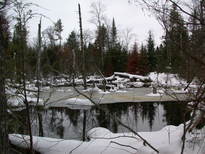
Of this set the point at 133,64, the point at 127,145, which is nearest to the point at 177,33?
the point at 127,145

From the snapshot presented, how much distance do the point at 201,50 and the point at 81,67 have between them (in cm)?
174

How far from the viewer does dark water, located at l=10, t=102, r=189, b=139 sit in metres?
8.40

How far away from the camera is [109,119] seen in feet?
33.6

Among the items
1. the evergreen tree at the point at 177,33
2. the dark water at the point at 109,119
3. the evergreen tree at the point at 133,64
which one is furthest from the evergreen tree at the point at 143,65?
the evergreen tree at the point at 177,33

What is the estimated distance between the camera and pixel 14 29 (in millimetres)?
3504

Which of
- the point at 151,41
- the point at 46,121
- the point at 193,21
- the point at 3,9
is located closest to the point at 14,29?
the point at 3,9

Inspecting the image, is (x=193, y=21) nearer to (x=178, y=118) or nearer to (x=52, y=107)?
(x=178, y=118)

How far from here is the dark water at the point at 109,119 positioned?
8398 mm

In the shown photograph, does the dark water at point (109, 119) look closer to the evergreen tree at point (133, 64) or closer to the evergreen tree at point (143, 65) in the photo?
the evergreen tree at point (143, 65)

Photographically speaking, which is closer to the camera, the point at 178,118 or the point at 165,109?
the point at 178,118

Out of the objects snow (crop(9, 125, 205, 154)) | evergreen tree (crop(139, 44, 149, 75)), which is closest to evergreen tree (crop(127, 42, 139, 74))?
evergreen tree (crop(139, 44, 149, 75))

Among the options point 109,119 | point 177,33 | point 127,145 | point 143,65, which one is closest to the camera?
point 177,33

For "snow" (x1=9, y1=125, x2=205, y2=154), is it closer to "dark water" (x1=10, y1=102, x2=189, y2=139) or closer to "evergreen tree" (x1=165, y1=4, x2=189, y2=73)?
"dark water" (x1=10, y1=102, x2=189, y2=139)

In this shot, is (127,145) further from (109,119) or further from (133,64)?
(133,64)
